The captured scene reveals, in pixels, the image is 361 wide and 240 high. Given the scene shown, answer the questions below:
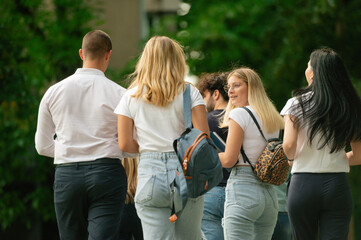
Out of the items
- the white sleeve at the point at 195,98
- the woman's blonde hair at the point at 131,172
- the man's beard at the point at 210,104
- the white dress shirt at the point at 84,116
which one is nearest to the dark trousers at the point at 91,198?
the white dress shirt at the point at 84,116

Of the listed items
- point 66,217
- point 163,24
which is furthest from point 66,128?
point 163,24

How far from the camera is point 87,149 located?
4.31 metres

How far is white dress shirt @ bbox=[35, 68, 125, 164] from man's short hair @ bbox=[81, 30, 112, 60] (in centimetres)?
13

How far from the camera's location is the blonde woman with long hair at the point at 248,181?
4520 mm

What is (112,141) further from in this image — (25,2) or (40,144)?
(25,2)

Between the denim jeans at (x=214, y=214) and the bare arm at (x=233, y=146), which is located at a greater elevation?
the bare arm at (x=233, y=146)

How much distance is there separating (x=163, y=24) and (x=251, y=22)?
2466 millimetres

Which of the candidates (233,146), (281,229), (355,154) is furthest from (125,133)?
(281,229)

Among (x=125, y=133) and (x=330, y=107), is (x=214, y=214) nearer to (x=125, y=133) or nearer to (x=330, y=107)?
(x=125, y=133)

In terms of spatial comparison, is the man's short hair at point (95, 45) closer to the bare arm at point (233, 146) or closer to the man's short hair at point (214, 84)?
the bare arm at point (233, 146)

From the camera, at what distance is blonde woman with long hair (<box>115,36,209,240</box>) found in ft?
12.8

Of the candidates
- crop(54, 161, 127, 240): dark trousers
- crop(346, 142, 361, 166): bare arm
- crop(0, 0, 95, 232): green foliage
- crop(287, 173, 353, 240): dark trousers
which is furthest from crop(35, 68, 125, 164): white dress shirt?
crop(0, 0, 95, 232): green foliage

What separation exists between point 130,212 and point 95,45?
1766 mm

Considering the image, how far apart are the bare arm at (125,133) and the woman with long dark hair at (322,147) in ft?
3.68
